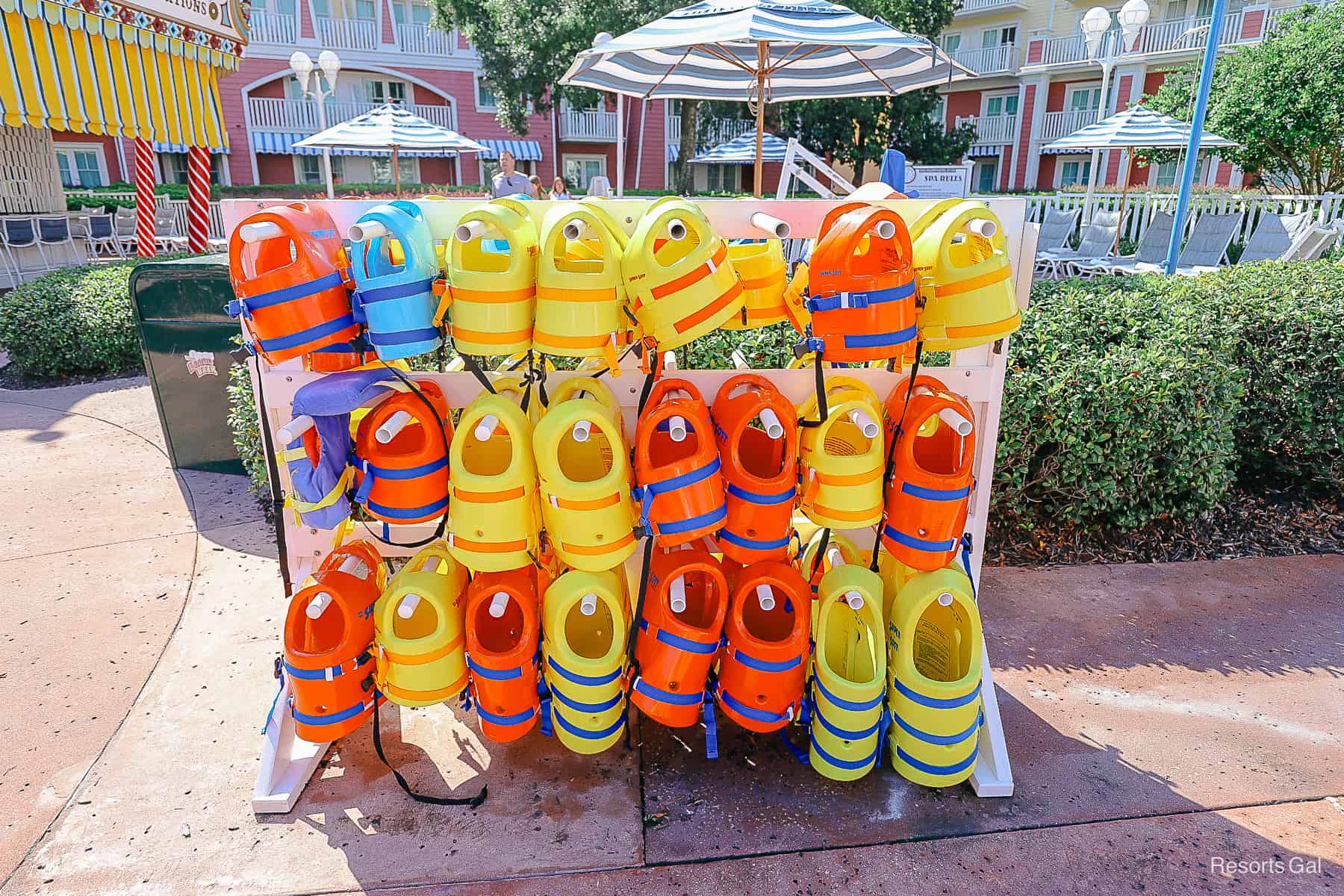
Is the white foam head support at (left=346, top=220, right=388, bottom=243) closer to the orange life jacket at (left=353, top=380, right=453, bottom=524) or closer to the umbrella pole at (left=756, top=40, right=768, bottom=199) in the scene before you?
the orange life jacket at (left=353, top=380, right=453, bottom=524)

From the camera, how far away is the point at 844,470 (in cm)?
223

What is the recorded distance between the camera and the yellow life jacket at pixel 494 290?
6.74 ft

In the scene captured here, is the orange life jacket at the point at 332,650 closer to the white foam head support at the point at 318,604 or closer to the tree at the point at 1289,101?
the white foam head support at the point at 318,604

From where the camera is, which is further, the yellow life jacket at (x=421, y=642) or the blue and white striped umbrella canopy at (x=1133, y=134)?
the blue and white striped umbrella canopy at (x=1133, y=134)

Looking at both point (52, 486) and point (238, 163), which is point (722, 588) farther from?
point (238, 163)

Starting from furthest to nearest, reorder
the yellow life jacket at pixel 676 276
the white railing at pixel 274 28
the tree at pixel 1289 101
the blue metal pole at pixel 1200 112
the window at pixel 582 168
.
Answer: the window at pixel 582 168, the white railing at pixel 274 28, the tree at pixel 1289 101, the blue metal pole at pixel 1200 112, the yellow life jacket at pixel 676 276

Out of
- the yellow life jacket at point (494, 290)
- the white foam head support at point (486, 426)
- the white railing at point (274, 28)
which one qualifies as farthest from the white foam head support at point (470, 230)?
the white railing at point (274, 28)

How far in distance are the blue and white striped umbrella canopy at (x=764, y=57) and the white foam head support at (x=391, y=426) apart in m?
4.30

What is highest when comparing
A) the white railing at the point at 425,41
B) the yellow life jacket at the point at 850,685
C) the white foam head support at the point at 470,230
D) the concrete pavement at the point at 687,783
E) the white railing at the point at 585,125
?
the white railing at the point at 425,41

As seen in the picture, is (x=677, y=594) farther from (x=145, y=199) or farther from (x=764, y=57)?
(x=145, y=199)

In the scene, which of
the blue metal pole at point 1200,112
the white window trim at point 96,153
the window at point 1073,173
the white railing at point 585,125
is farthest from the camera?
the window at point 1073,173

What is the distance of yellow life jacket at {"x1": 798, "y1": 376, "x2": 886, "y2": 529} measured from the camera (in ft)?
7.34

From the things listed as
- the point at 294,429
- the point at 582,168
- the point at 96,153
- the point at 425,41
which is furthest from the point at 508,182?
the point at 96,153

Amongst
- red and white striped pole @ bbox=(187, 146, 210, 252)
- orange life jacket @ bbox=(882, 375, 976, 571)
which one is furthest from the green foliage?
orange life jacket @ bbox=(882, 375, 976, 571)
